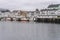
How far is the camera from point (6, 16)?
279 ft

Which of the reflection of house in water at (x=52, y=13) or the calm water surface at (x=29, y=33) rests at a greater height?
the calm water surface at (x=29, y=33)

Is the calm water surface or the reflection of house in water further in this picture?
the reflection of house in water

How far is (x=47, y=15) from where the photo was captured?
240ft

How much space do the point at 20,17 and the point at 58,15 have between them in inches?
542

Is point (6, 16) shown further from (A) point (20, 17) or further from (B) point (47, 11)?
(B) point (47, 11)

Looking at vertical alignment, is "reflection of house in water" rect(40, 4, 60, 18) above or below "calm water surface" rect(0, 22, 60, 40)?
below

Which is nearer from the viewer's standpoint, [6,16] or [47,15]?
[47,15]

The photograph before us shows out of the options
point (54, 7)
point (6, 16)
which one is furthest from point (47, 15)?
point (6, 16)

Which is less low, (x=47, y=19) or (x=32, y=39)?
(x=32, y=39)

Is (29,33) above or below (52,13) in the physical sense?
above

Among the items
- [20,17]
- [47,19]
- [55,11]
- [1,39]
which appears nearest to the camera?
[1,39]

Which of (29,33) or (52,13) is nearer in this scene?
(29,33)

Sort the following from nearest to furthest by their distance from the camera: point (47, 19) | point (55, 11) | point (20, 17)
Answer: point (47, 19), point (55, 11), point (20, 17)

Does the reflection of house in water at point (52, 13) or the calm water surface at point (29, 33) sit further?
the reflection of house in water at point (52, 13)
